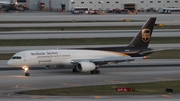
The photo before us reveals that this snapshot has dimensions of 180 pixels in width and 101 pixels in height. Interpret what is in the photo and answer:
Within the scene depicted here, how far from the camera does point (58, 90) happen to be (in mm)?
41438

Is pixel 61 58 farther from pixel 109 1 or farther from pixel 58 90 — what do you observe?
pixel 109 1

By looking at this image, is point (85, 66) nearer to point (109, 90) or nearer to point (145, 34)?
point (145, 34)

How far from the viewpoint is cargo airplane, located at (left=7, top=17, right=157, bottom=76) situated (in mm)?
50812

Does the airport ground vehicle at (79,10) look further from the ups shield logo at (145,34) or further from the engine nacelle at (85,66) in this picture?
the engine nacelle at (85,66)

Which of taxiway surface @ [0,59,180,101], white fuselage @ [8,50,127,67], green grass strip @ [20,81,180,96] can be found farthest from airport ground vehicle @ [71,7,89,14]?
green grass strip @ [20,81,180,96]

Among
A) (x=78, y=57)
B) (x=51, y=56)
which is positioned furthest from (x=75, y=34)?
(x=51, y=56)

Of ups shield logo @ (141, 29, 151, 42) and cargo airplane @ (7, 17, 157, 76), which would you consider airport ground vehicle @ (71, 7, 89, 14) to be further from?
cargo airplane @ (7, 17, 157, 76)

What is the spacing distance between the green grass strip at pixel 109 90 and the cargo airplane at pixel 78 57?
827 cm

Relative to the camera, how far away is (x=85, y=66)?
51688 millimetres

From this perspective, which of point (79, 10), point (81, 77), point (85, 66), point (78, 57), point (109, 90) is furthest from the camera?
point (79, 10)

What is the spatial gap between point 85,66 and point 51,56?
343 centimetres

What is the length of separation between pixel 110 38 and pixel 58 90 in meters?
47.1

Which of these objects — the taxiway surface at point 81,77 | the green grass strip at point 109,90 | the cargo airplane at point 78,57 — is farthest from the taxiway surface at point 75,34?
the green grass strip at point 109,90

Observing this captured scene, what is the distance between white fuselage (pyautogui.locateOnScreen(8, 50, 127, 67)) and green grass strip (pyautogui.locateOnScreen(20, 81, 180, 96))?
921cm
